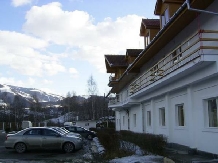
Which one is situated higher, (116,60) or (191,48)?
(116,60)

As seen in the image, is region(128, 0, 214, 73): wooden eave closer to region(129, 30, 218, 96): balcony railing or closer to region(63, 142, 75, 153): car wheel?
region(129, 30, 218, 96): balcony railing

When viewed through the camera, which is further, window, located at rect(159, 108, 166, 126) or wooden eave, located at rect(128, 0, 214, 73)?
window, located at rect(159, 108, 166, 126)

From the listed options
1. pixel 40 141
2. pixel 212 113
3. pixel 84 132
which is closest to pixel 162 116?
pixel 212 113

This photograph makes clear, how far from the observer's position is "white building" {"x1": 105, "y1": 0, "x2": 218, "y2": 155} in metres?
12.9

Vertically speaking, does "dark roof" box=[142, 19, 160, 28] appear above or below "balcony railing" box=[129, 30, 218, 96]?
above

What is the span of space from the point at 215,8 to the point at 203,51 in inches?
85.5

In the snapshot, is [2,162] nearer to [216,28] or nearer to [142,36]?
[216,28]

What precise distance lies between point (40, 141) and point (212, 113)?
378 inches

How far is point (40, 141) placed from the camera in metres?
17.9

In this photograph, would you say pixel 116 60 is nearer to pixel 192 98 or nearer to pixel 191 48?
pixel 191 48

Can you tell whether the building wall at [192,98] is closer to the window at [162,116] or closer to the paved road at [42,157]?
the window at [162,116]

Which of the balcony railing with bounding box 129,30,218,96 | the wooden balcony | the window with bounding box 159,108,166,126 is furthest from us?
the wooden balcony

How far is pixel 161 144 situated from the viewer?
13.2 meters

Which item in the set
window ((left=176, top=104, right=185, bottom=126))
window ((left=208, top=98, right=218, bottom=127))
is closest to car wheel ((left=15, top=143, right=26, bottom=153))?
window ((left=176, top=104, right=185, bottom=126))
